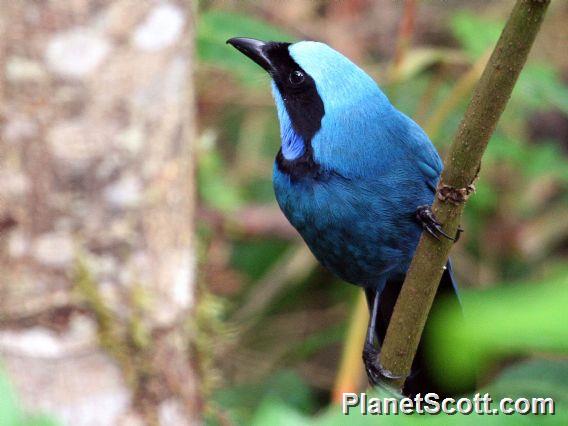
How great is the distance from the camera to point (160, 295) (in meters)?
2.71

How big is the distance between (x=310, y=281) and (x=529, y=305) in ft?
13.9

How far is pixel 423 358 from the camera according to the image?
7.86 feet

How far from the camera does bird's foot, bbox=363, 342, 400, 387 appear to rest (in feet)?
6.01

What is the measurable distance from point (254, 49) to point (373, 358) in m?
0.97

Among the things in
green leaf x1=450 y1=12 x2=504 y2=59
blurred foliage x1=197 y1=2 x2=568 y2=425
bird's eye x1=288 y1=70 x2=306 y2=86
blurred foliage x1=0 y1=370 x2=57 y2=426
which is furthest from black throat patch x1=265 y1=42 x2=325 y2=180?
blurred foliage x1=0 y1=370 x2=57 y2=426

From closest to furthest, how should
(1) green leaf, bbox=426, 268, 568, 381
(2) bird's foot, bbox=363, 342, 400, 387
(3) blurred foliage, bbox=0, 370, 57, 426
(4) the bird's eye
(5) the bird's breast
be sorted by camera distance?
(1) green leaf, bbox=426, 268, 568, 381 → (3) blurred foliage, bbox=0, 370, 57, 426 → (2) bird's foot, bbox=363, 342, 400, 387 → (5) the bird's breast → (4) the bird's eye

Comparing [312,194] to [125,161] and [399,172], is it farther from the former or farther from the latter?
[125,161]

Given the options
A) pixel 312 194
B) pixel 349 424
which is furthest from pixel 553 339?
pixel 312 194

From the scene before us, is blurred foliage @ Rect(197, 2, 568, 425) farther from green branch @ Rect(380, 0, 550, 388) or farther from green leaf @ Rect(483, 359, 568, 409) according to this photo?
green branch @ Rect(380, 0, 550, 388)

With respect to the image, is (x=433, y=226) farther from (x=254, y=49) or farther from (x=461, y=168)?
(x=254, y=49)

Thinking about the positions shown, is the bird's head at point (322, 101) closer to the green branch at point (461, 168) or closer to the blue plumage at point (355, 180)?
Answer: the blue plumage at point (355, 180)

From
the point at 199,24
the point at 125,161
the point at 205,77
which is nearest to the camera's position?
the point at 125,161

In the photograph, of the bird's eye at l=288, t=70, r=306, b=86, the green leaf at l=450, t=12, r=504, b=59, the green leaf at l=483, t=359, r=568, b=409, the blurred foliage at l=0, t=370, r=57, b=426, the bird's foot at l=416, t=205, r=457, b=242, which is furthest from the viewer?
the green leaf at l=450, t=12, r=504, b=59

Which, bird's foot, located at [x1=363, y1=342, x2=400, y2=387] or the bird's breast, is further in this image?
the bird's breast
